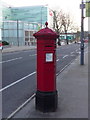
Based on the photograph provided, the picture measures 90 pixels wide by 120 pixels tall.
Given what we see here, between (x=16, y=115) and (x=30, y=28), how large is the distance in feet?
250

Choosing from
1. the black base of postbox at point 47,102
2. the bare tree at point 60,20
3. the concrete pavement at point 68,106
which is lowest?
the concrete pavement at point 68,106

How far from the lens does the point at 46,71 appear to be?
6.65 m

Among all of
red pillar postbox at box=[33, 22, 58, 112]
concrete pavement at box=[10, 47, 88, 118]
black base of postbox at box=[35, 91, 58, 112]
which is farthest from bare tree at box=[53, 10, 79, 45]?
black base of postbox at box=[35, 91, 58, 112]

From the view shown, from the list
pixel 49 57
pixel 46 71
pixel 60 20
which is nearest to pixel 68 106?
pixel 46 71

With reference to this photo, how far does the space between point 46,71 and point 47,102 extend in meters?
0.76

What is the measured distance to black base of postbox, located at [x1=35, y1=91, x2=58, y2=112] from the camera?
259 inches

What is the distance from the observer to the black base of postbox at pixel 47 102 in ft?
21.6

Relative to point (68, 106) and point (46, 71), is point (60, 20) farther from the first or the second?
point (46, 71)

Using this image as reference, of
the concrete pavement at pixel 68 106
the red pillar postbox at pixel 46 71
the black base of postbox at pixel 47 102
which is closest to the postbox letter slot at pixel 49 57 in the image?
the red pillar postbox at pixel 46 71

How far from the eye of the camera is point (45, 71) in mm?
6645

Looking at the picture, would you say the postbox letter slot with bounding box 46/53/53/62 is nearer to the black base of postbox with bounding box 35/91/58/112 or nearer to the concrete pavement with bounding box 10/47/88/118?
the black base of postbox with bounding box 35/91/58/112

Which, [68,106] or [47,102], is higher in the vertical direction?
[47,102]

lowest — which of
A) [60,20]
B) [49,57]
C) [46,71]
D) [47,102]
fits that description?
[47,102]

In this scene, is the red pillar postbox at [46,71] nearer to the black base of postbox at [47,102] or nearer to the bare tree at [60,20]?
the black base of postbox at [47,102]
